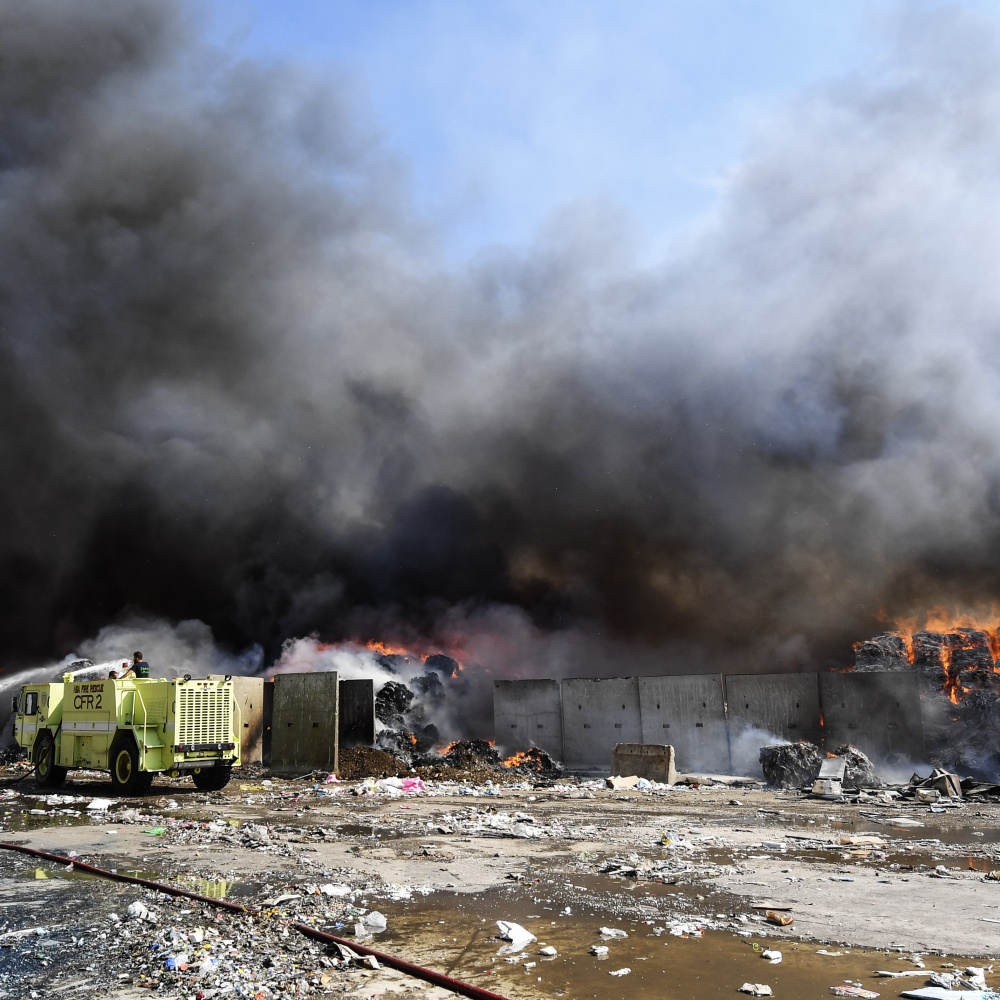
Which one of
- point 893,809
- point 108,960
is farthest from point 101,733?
point 893,809

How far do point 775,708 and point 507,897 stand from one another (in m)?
12.0

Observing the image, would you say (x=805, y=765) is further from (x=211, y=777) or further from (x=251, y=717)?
(x=251, y=717)

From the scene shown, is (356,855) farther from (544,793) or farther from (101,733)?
(101,733)

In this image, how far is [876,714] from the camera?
1630 cm

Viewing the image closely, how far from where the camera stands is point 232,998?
4.18 meters

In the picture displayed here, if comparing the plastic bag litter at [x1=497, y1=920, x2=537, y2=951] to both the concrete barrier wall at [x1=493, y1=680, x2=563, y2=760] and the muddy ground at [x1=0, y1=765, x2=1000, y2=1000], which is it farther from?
the concrete barrier wall at [x1=493, y1=680, x2=563, y2=760]

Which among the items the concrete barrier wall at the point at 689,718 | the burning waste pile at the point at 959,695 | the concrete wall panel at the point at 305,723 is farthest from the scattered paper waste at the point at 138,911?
the burning waste pile at the point at 959,695

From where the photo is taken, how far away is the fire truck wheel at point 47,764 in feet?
49.5

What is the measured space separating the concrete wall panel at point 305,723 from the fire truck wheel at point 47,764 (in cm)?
417

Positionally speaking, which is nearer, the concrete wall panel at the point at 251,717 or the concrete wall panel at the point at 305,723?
the concrete wall panel at the point at 305,723

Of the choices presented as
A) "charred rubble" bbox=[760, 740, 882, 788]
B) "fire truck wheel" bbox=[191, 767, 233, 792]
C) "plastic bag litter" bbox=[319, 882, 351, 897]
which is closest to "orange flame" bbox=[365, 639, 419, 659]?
"fire truck wheel" bbox=[191, 767, 233, 792]

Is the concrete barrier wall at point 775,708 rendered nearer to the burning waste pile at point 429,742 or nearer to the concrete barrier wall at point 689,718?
the concrete barrier wall at point 689,718

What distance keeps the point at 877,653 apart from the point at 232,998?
817 inches

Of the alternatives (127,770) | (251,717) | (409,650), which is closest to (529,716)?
(251,717)
